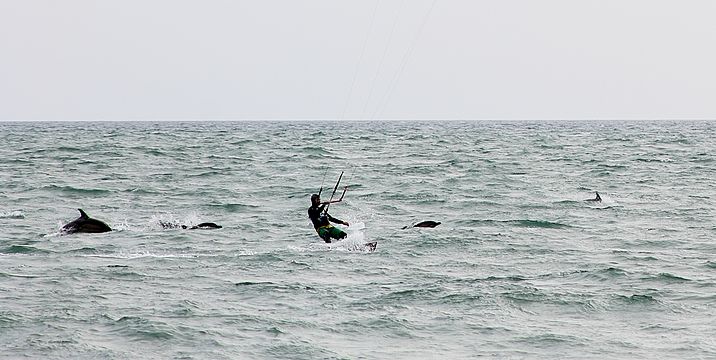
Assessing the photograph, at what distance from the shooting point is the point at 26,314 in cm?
1530

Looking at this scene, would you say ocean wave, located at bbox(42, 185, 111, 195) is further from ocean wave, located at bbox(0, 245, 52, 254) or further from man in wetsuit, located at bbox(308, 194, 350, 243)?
man in wetsuit, located at bbox(308, 194, 350, 243)

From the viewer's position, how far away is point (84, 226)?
24281 mm

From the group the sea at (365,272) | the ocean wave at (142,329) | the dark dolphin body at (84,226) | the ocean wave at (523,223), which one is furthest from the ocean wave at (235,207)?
the ocean wave at (142,329)

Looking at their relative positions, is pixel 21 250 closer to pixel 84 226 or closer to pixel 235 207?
pixel 84 226

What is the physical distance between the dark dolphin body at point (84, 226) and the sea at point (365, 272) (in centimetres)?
35

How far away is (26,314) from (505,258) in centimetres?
988

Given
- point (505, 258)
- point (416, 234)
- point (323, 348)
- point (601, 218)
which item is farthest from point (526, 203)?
point (323, 348)

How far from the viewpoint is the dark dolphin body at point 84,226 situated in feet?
79.0

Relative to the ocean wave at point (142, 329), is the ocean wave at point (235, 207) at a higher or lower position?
higher

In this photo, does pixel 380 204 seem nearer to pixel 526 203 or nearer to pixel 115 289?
pixel 526 203

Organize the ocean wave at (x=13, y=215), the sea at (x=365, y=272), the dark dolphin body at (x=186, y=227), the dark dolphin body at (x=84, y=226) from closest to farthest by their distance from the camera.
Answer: the sea at (x=365, y=272)
the dark dolphin body at (x=84, y=226)
the dark dolphin body at (x=186, y=227)
the ocean wave at (x=13, y=215)

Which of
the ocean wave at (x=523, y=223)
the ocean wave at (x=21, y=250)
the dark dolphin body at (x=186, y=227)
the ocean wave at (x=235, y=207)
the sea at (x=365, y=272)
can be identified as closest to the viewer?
the sea at (x=365, y=272)

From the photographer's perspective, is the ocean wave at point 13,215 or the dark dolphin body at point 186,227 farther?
the ocean wave at point 13,215

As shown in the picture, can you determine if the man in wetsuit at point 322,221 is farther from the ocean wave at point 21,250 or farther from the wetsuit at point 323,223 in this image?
the ocean wave at point 21,250
